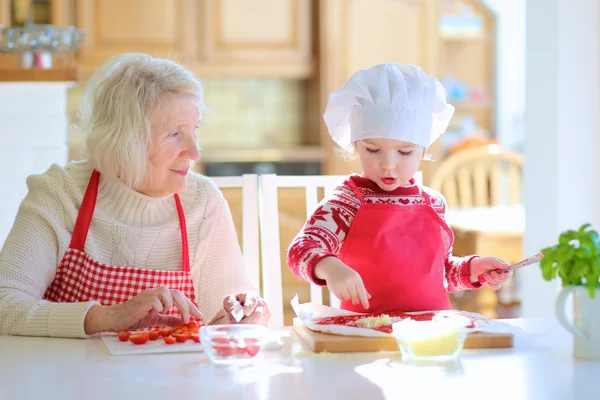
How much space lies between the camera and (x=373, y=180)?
1.62 meters

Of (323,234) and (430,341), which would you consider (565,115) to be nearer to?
(323,234)

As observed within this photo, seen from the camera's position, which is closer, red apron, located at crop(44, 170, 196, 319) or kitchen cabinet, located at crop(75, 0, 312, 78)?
red apron, located at crop(44, 170, 196, 319)

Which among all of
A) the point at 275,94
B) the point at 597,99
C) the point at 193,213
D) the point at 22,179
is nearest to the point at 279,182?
the point at 193,213

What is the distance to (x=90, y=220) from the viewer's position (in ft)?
5.55

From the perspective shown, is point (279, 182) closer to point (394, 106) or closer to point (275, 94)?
point (394, 106)

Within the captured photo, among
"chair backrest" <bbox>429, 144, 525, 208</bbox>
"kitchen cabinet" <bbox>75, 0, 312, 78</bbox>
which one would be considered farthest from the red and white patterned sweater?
"kitchen cabinet" <bbox>75, 0, 312, 78</bbox>

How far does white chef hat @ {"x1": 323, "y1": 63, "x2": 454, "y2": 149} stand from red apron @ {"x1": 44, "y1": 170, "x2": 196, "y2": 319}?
0.42 m

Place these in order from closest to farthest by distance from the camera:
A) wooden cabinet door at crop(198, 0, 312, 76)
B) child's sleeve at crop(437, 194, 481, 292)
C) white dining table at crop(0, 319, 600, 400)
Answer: white dining table at crop(0, 319, 600, 400) → child's sleeve at crop(437, 194, 481, 292) → wooden cabinet door at crop(198, 0, 312, 76)

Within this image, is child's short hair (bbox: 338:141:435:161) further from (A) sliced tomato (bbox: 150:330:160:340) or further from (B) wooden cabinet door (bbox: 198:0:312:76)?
(B) wooden cabinet door (bbox: 198:0:312:76)

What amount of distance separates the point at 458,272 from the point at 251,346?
0.54 metres

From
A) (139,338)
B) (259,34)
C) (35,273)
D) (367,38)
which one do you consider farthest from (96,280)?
(367,38)

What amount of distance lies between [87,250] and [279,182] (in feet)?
1.38

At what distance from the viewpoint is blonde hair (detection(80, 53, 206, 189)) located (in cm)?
167

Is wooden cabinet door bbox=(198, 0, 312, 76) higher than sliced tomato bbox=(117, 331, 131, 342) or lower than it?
higher
